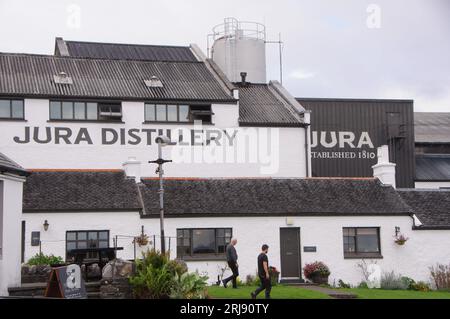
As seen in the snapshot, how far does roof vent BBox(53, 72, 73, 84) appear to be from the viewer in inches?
1769

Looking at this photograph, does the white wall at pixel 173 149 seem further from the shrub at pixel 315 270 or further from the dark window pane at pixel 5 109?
the shrub at pixel 315 270

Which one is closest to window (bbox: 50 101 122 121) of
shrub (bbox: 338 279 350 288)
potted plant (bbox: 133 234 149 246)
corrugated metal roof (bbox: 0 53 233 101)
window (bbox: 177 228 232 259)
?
corrugated metal roof (bbox: 0 53 233 101)

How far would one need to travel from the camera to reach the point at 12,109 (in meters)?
43.0

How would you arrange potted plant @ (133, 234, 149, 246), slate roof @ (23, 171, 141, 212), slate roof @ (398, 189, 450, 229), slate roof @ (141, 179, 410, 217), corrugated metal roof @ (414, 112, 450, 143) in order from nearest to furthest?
potted plant @ (133, 234, 149, 246)
slate roof @ (23, 171, 141, 212)
slate roof @ (141, 179, 410, 217)
slate roof @ (398, 189, 450, 229)
corrugated metal roof @ (414, 112, 450, 143)

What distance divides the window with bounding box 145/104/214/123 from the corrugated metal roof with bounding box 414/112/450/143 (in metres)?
19.1

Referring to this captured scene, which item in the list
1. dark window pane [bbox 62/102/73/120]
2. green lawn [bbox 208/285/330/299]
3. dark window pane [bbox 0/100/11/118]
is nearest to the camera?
green lawn [bbox 208/285/330/299]

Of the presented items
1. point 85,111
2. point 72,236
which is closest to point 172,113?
point 85,111

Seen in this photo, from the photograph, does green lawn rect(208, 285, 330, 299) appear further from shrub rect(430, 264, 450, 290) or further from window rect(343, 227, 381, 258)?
shrub rect(430, 264, 450, 290)

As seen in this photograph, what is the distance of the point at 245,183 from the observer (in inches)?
1396

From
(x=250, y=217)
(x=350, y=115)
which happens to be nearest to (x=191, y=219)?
(x=250, y=217)

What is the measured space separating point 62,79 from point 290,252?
19398 mm

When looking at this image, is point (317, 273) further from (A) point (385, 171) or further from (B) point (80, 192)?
(B) point (80, 192)

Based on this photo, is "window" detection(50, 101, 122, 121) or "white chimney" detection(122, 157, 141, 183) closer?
"white chimney" detection(122, 157, 141, 183)

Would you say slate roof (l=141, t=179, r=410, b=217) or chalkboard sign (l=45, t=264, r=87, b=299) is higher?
slate roof (l=141, t=179, r=410, b=217)
